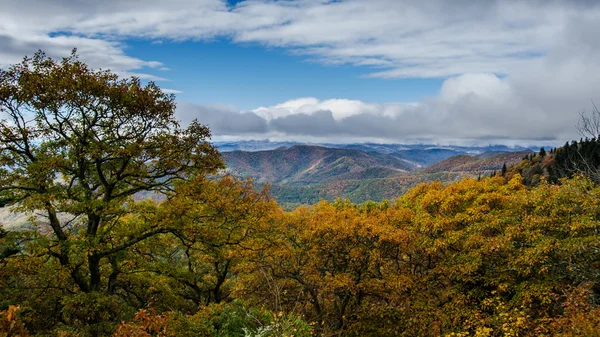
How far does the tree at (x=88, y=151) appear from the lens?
13.9 meters

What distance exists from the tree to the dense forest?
8cm

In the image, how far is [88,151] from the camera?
14469mm

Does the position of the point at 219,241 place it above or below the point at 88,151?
below

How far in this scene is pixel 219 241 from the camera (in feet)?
61.8

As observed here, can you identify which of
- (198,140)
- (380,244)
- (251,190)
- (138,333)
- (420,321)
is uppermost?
(198,140)

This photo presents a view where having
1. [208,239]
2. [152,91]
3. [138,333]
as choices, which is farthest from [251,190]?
[138,333]

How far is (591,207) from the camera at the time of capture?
56.5 ft

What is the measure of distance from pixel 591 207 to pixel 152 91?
911 inches

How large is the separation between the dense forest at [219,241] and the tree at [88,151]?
8 centimetres

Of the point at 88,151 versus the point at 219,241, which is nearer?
the point at 88,151

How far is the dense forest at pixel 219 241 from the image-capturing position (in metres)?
14.2

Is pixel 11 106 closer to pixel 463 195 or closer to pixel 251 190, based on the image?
pixel 251 190

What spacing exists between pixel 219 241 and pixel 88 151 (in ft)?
26.4

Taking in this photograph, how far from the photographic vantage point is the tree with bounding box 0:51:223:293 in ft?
45.7
